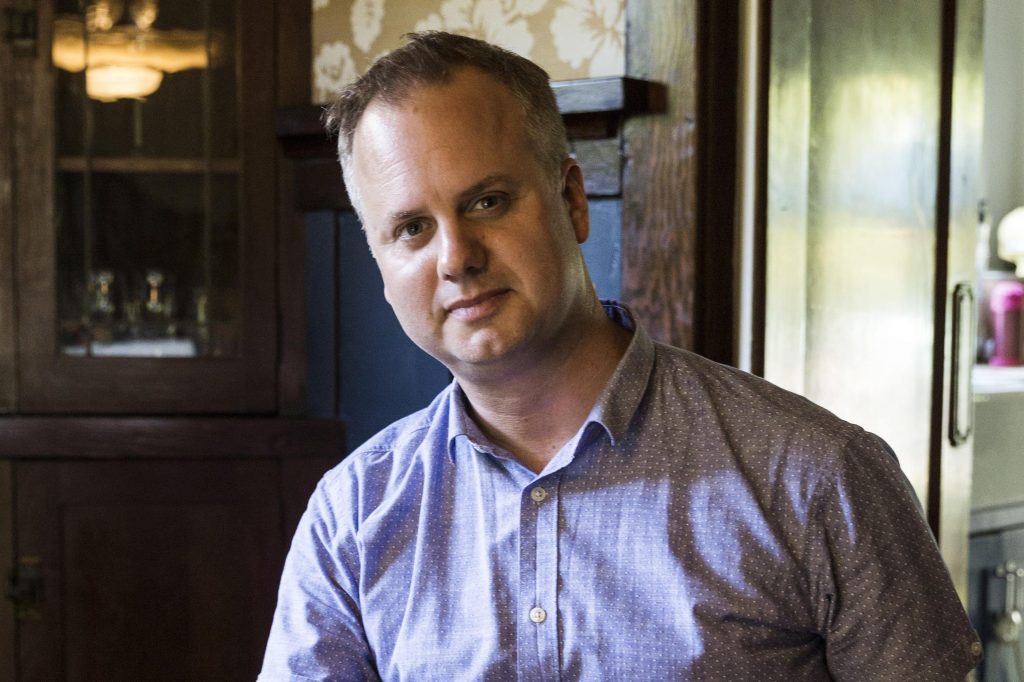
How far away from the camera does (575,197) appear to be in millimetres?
1453

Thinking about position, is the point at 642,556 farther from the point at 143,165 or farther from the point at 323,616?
the point at 143,165

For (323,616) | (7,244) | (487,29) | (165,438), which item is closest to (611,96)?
(487,29)

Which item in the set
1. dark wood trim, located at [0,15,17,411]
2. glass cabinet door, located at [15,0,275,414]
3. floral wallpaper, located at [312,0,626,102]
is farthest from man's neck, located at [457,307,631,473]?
dark wood trim, located at [0,15,17,411]

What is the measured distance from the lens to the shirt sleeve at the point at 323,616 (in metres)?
1.43

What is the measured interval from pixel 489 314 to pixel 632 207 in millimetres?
663

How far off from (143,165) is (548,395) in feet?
4.32

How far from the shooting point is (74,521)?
7.75 ft

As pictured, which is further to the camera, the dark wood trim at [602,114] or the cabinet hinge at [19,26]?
the cabinet hinge at [19,26]

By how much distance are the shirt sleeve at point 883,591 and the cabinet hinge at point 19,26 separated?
1828 mm

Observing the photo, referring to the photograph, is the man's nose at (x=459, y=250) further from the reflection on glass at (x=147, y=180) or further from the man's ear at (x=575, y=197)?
the reflection on glass at (x=147, y=180)

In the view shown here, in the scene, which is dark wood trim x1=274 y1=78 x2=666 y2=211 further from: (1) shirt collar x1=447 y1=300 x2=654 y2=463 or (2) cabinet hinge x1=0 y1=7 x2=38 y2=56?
(2) cabinet hinge x1=0 y1=7 x2=38 y2=56

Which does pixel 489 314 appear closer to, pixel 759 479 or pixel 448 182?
pixel 448 182

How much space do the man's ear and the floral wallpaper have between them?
1.78 feet

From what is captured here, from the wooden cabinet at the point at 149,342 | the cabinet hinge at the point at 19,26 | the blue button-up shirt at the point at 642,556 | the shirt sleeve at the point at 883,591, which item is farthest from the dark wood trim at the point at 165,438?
the shirt sleeve at the point at 883,591
